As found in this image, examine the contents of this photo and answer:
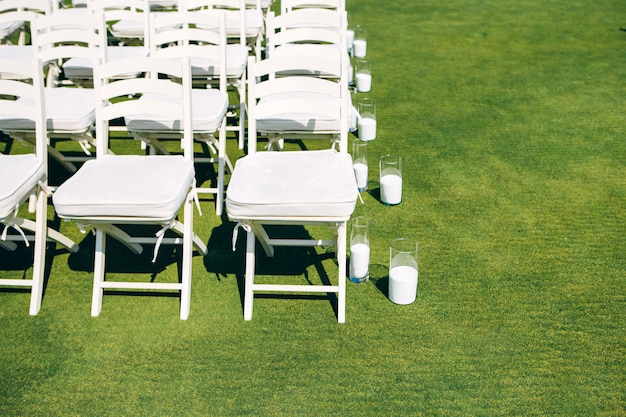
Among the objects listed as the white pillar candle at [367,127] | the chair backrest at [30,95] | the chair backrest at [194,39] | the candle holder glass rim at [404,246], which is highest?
the chair backrest at [194,39]

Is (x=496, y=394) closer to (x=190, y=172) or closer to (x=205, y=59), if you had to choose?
(x=190, y=172)

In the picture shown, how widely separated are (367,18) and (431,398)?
7.46 m

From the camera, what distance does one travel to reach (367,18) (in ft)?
32.7

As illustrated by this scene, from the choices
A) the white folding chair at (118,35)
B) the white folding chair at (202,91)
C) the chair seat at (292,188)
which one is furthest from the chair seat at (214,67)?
the chair seat at (292,188)

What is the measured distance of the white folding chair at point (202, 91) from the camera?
4.69 metres

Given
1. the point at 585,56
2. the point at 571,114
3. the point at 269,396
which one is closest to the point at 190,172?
the point at 269,396

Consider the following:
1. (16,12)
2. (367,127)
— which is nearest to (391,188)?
(367,127)

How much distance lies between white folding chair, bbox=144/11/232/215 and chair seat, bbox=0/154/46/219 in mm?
746

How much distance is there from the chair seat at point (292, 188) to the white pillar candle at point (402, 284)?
25.6 inches

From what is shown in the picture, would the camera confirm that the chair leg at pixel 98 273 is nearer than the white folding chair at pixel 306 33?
Yes

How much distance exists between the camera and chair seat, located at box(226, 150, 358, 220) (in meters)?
3.61

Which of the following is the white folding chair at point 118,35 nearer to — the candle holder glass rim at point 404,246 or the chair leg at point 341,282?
the chair leg at point 341,282

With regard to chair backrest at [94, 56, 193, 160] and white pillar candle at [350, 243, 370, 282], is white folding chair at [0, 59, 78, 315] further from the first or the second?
white pillar candle at [350, 243, 370, 282]

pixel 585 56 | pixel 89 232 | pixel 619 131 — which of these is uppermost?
pixel 585 56
